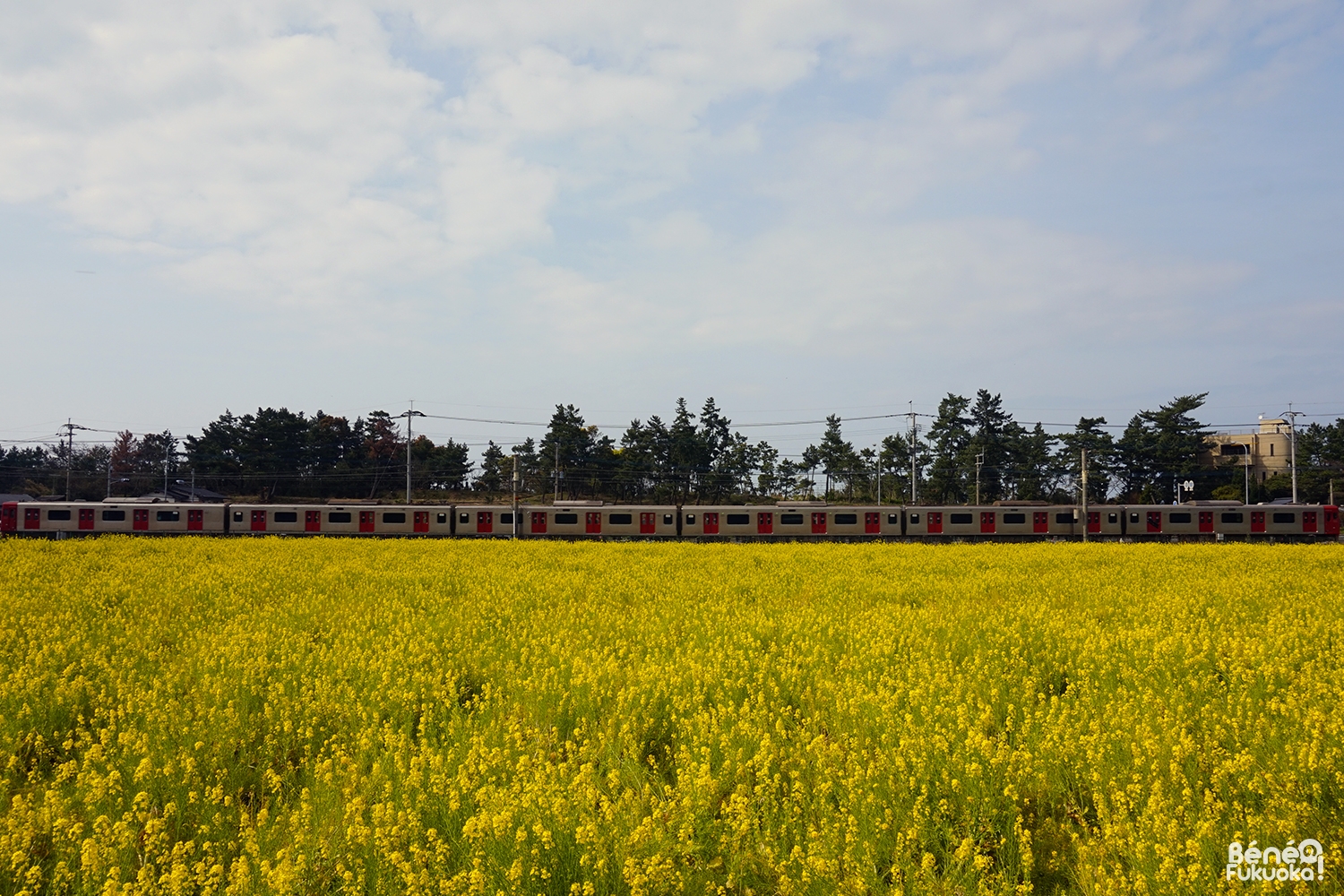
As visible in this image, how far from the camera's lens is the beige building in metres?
87.0

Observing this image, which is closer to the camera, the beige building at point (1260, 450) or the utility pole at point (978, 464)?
the utility pole at point (978, 464)

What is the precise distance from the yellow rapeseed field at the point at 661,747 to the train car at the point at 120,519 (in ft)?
111

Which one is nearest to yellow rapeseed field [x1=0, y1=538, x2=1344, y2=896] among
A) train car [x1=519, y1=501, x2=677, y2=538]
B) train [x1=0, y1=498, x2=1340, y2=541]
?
train car [x1=519, y1=501, x2=677, y2=538]

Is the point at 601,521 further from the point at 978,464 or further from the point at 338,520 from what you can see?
the point at 978,464

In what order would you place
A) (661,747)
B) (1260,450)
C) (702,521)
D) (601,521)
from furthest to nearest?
(1260,450) → (601,521) → (702,521) → (661,747)

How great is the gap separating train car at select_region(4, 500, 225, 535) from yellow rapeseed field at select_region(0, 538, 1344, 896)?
33.9 m

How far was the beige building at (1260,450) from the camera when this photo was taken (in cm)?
8700

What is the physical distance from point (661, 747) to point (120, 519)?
4659 cm

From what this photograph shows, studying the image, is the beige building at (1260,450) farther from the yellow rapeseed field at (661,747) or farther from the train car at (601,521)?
the yellow rapeseed field at (661,747)

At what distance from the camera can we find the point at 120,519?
41125 millimetres

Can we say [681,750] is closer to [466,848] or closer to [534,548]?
[466,848]

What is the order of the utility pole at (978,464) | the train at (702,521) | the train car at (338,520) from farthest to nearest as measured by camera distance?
the utility pole at (978,464) → the train car at (338,520) → the train at (702,521)

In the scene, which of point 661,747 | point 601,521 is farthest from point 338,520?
point 661,747

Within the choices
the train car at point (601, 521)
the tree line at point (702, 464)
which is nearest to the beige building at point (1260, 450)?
the tree line at point (702, 464)
